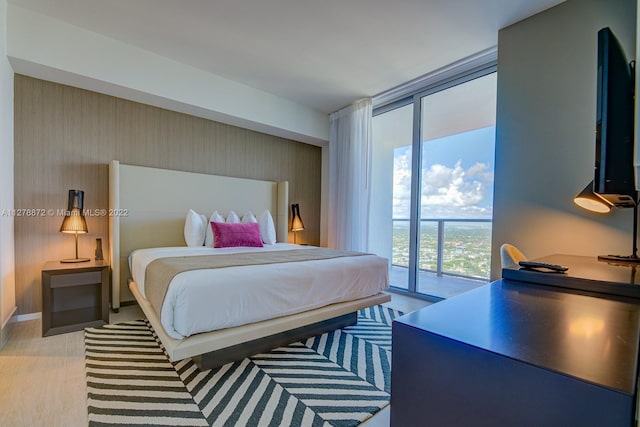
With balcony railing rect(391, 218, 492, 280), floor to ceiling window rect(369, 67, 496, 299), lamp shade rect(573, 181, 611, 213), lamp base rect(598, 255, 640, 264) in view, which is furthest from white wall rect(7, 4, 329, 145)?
lamp base rect(598, 255, 640, 264)

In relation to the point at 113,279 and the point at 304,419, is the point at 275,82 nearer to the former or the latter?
the point at 113,279

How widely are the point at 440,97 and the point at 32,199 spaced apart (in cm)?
464

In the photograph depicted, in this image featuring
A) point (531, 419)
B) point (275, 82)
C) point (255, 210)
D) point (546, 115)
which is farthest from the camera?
point (255, 210)

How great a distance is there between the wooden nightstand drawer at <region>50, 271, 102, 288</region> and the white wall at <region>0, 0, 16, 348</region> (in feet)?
1.05

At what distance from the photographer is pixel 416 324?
0.73 meters

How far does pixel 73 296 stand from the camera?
9.63 ft

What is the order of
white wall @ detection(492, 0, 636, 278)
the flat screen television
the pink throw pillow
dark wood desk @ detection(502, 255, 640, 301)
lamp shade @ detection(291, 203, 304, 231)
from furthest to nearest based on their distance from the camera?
lamp shade @ detection(291, 203, 304, 231), the pink throw pillow, white wall @ detection(492, 0, 636, 278), dark wood desk @ detection(502, 255, 640, 301), the flat screen television

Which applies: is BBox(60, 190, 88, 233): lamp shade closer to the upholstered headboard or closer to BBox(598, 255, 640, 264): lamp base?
the upholstered headboard

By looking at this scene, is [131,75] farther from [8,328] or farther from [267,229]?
[8,328]

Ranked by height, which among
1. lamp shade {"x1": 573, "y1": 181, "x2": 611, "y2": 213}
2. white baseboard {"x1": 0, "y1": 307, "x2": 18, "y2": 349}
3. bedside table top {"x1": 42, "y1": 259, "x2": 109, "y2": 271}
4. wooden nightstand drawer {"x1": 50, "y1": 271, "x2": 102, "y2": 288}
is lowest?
white baseboard {"x1": 0, "y1": 307, "x2": 18, "y2": 349}

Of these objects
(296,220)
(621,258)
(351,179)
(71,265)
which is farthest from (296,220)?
(621,258)

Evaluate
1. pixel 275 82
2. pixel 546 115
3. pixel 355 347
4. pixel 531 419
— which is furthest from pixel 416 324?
pixel 275 82

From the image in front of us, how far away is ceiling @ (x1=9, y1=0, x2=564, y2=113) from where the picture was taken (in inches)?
94.5

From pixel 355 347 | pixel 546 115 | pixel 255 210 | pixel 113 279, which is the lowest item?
pixel 355 347
